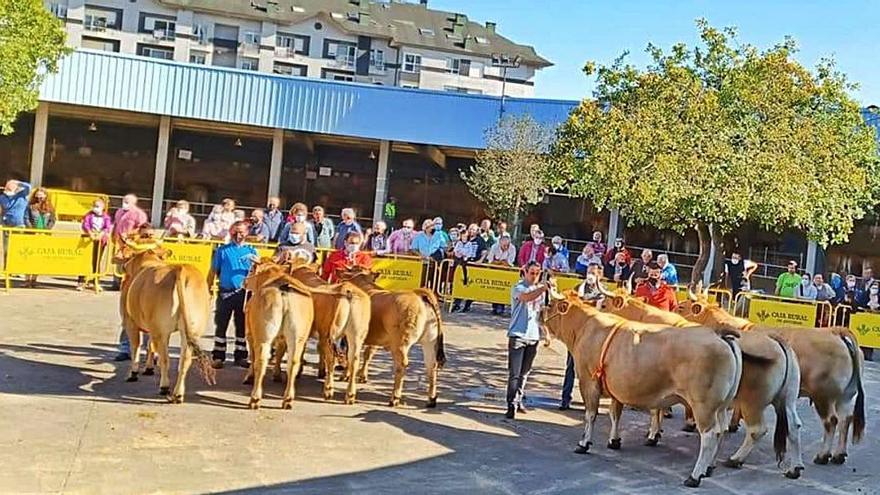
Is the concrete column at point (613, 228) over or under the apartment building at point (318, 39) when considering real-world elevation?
under

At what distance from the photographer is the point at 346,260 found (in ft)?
40.8

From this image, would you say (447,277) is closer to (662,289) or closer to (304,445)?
(662,289)

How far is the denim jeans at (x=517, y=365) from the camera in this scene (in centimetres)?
1052

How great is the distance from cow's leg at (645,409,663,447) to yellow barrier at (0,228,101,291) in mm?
11845

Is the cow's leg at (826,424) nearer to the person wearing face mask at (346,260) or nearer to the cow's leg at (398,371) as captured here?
the cow's leg at (398,371)

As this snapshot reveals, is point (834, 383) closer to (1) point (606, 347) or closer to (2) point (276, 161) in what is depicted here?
(1) point (606, 347)

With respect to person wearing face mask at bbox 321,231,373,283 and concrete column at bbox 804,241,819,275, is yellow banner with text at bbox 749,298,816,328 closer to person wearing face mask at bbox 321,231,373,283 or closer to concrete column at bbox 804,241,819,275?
person wearing face mask at bbox 321,231,373,283

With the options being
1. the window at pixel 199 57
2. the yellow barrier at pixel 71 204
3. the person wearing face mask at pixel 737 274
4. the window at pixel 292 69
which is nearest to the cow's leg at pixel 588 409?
the person wearing face mask at pixel 737 274

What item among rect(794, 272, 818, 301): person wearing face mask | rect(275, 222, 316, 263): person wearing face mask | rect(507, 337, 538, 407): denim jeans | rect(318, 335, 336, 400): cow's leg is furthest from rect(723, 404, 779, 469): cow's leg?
rect(794, 272, 818, 301): person wearing face mask

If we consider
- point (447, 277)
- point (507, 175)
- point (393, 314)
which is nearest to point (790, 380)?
point (393, 314)

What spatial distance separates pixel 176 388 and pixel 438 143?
26560 millimetres

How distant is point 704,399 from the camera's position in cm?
845

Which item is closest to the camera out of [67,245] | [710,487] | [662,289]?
[710,487]

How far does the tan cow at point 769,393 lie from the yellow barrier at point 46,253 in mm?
12646
